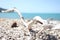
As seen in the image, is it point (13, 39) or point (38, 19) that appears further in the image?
point (38, 19)

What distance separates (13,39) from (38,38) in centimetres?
64

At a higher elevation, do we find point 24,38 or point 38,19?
point 38,19

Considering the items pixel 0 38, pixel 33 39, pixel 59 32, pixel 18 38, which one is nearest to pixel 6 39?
pixel 0 38

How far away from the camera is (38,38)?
13.5 feet

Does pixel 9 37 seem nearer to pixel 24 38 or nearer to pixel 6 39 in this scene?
pixel 6 39

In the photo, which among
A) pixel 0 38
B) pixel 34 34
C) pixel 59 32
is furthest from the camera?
pixel 59 32

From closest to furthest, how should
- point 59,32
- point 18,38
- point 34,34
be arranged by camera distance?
point 18,38 → point 34,34 → point 59,32

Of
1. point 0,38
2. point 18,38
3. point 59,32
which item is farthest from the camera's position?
point 59,32

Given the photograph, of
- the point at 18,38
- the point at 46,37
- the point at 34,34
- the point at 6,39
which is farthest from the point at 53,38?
the point at 6,39

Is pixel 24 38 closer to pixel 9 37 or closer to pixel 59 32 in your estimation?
pixel 9 37

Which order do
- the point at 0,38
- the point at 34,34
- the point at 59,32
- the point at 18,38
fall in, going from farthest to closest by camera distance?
1. the point at 59,32
2. the point at 34,34
3. the point at 18,38
4. the point at 0,38

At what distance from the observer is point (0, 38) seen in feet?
12.1

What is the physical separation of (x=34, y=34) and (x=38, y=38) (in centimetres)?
24

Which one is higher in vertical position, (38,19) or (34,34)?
(38,19)
